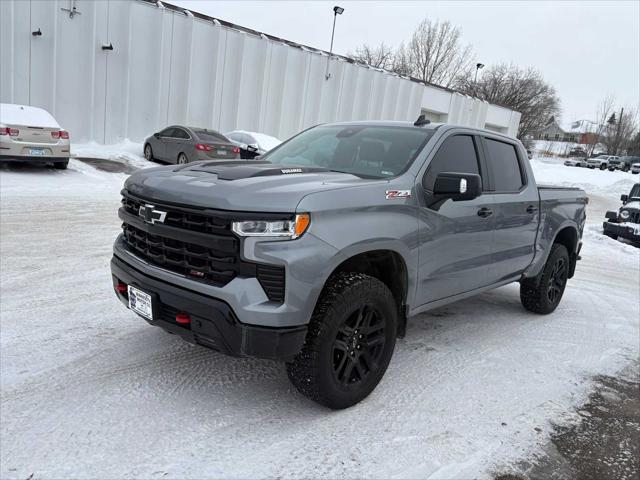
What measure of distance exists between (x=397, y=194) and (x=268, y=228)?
1.03m

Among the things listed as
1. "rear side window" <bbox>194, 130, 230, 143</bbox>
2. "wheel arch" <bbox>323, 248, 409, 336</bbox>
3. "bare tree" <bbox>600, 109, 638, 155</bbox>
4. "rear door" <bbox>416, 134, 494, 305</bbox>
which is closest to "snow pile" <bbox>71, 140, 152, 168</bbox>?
"rear side window" <bbox>194, 130, 230, 143</bbox>

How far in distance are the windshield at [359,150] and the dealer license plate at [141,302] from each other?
156 centimetres

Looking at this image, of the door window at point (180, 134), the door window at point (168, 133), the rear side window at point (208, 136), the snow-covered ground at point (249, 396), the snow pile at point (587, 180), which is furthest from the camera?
the snow pile at point (587, 180)

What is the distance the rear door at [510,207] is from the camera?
4516 millimetres

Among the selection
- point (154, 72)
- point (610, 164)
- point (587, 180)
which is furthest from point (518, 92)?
point (154, 72)

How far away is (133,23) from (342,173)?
17.7 meters

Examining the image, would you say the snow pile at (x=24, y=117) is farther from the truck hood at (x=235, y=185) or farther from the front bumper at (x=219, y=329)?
the front bumper at (x=219, y=329)

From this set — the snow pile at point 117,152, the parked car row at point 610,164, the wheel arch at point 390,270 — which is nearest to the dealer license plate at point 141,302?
the wheel arch at point 390,270

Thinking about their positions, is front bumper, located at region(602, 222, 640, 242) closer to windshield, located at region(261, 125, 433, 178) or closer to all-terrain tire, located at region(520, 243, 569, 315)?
all-terrain tire, located at region(520, 243, 569, 315)

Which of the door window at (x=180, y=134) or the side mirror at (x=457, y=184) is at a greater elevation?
the side mirror at (x=457, y=184)

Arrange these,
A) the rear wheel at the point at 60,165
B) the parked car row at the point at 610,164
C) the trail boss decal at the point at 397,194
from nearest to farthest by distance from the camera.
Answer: the trail boss decal at the point at 397,194 → the rear wheel at the point at 60,165 → the parked car row at the point at 610,164

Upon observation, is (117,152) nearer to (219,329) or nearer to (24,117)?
(24,117)

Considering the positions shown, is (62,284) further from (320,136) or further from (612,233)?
(612,233)

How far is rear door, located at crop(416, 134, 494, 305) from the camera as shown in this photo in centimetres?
362
